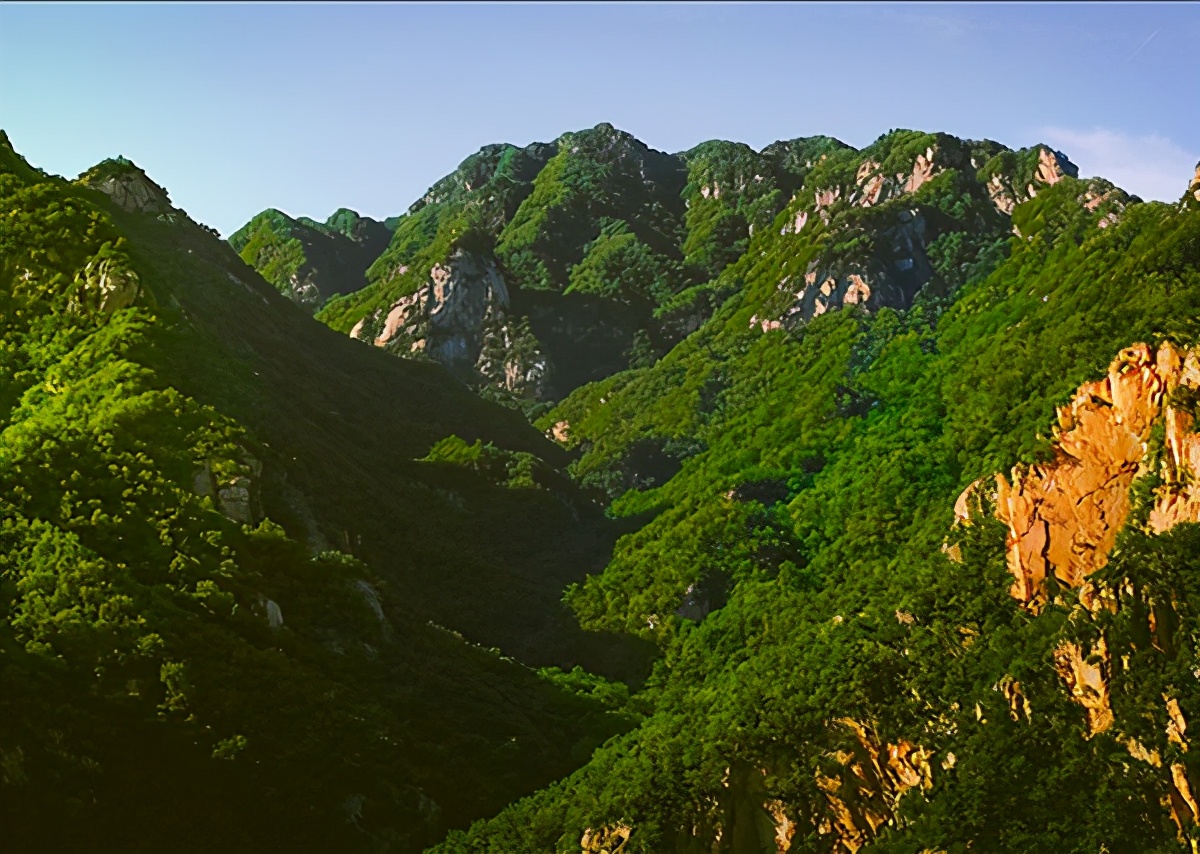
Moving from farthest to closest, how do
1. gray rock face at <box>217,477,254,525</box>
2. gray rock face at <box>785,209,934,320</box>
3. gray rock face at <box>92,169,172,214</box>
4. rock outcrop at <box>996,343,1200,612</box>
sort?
gray rock face at <box>785,209,934,320</box>, gray rock face at <box>92,169,172,214</box>, gray rock face at <box>217,477,254,525</box>, rock outcrop at <box>996,343,1200,612</box>

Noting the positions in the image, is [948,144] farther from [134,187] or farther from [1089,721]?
[1089,721]

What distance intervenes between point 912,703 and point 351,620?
35.2 metres

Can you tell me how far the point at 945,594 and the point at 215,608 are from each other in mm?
45908

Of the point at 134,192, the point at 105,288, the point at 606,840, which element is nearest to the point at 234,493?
the point at 105,288

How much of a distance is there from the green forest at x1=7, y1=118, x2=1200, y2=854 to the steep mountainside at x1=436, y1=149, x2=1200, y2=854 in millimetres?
268

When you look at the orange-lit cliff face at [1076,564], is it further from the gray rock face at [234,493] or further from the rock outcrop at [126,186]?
the rock outcrop at [126,186]

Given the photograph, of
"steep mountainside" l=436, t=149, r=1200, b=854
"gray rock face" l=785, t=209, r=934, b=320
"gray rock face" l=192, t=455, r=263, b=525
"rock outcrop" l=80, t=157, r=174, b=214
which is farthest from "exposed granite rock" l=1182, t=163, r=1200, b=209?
"rock outcrop" l=80, t=157, r=174, b=214

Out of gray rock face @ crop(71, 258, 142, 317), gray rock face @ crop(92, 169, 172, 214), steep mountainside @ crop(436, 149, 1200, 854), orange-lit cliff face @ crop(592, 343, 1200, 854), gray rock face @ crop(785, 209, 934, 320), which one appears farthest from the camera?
gray rock face @ crop(785, 209, 934, 320)

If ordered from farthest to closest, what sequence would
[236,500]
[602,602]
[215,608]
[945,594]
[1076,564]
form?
[602,602] < [945,594] < [236,500] < [1076,564] < [215,608]

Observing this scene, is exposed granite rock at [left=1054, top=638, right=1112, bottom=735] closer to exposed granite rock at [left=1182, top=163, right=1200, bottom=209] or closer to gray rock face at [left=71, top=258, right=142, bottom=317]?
exposed granite rock at [left=1182, top=163, right=1200, bottom=209]

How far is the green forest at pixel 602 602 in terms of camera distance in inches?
3068

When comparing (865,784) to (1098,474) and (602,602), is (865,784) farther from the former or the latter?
(602,602)

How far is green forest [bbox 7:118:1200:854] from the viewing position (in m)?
77.9

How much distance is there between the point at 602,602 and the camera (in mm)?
120438
